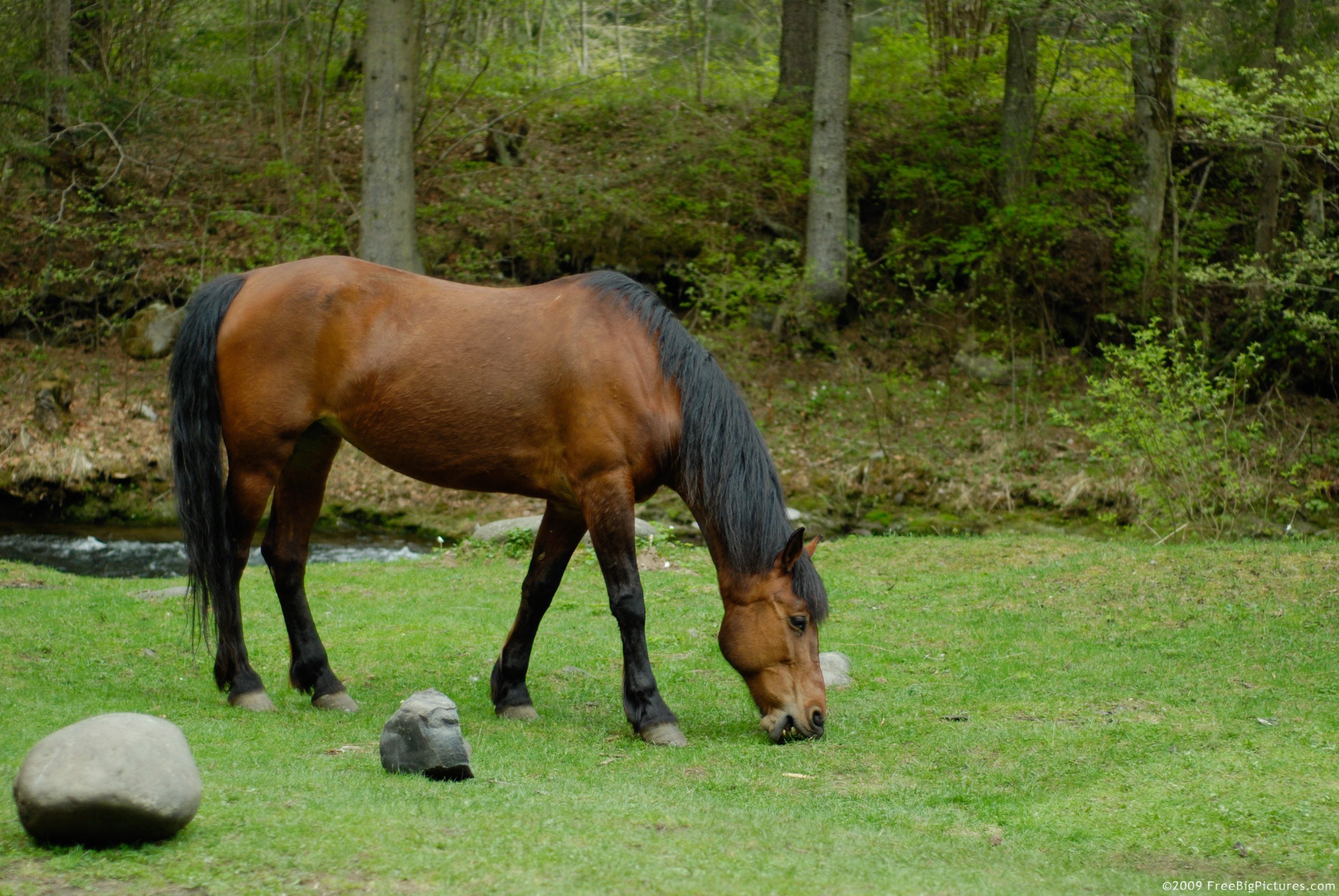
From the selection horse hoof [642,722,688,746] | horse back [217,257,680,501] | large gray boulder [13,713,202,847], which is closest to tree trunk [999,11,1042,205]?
→ horse back [217,257,680,501]

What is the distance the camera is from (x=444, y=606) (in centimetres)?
932

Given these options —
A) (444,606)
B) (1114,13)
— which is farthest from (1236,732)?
(1114,13)

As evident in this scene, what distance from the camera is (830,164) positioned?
18719 millimetres

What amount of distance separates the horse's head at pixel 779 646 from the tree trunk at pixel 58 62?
55.3ft

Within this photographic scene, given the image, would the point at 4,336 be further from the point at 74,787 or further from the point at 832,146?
the point at 74,787

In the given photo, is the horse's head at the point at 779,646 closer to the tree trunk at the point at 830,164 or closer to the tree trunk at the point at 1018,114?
the tree trunk at the point at 830,164

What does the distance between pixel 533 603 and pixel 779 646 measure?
1.51 m

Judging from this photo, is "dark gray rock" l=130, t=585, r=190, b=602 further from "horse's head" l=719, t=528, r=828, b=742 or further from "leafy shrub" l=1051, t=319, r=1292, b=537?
"leafy shrub" l=1051, t=319, r=1292, b=537

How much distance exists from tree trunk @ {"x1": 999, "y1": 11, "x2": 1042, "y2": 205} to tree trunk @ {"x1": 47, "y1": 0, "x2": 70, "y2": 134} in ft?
50.3

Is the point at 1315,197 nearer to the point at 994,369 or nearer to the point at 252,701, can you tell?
the point at 994,369

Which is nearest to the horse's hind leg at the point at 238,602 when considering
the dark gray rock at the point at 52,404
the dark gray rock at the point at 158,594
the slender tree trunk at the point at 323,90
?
the dark gray rock at the point at 158,594

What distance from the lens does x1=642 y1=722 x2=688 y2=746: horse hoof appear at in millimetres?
5461

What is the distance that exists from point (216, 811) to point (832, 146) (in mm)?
16808

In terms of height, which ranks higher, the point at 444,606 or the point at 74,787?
the point at 74,787
